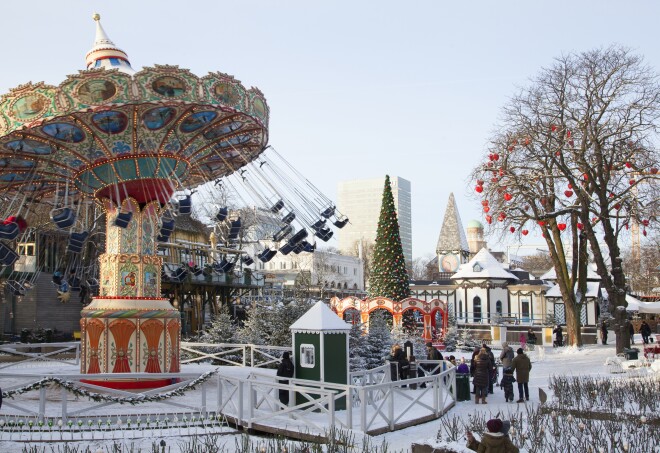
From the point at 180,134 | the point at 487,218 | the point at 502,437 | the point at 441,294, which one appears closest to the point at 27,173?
the point at 180,134

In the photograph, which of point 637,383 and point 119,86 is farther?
point 637,383

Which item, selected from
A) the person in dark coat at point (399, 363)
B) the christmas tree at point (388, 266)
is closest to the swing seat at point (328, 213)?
the person in dark coat at point (399, 363)

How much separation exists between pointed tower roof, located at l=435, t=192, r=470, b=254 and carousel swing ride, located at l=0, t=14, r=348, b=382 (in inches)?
3110

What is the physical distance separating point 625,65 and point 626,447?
70.8 ft

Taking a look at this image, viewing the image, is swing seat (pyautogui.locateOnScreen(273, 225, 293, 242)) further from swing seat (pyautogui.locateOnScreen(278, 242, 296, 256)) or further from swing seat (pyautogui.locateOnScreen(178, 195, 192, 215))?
swing seat (pyautogui.locateOnScreen(178, 195, 192, 215))

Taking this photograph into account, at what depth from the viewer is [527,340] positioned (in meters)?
37.2

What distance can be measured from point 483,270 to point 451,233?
44982mm

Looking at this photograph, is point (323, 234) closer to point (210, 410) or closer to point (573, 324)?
point (210, 410)

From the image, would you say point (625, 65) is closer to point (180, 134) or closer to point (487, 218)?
point (487, 218)

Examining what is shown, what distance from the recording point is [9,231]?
55.5 ft

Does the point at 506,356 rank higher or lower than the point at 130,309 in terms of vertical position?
lower

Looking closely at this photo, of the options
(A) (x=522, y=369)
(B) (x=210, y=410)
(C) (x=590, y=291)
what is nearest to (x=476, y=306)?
(C) (x=590, y=291)

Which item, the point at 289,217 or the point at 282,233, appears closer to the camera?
the point at 289,217

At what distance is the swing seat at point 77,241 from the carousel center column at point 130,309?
29.3 inches
